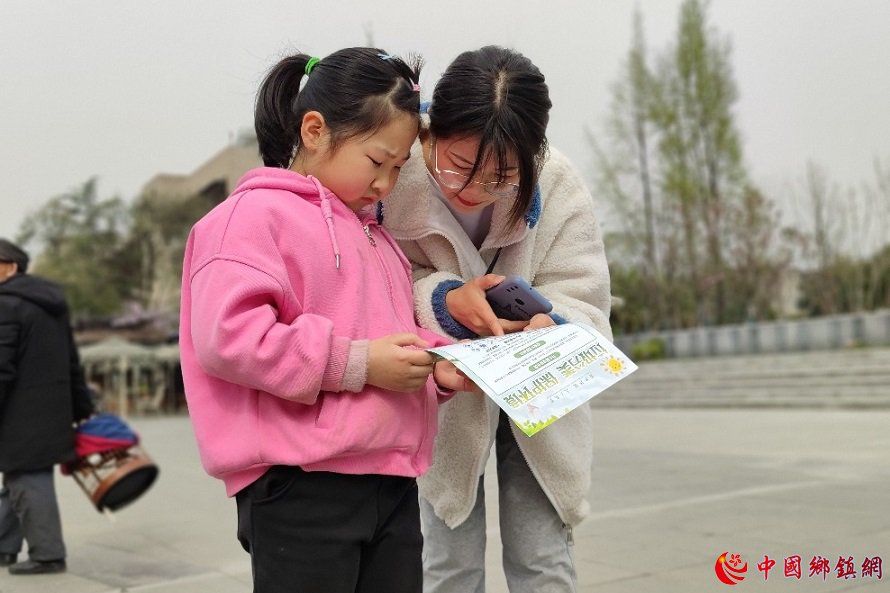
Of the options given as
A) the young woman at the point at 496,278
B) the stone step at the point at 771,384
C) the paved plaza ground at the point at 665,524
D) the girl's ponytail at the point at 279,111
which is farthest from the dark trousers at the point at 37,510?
the stone step at the point at 771,384

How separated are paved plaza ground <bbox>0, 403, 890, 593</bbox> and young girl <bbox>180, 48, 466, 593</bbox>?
115 centimetres

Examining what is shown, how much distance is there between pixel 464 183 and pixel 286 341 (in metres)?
0.53

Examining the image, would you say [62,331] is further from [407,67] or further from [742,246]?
[742,246]

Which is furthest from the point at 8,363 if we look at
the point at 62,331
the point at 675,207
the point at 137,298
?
the point at 137,298

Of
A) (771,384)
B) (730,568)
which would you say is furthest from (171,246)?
(730,568)

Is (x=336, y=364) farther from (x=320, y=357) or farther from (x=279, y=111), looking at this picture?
(x=279, y=111)

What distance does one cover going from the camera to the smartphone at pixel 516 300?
1.85 meters

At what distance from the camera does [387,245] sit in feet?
6.25

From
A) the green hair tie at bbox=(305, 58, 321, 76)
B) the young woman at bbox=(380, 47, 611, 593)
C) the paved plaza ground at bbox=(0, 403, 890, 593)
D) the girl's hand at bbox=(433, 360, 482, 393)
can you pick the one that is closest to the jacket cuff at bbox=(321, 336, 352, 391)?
the girl's hand at bbox=(433, 360, 482, 393)

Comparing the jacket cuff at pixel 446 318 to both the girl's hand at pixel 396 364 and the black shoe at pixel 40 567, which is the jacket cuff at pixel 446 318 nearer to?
the girl's hand at pixel 396 364

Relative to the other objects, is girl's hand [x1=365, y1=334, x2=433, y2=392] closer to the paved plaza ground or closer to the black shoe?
the paved plaza ground

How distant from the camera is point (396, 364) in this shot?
1594 mm

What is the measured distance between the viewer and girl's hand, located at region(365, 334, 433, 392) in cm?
159

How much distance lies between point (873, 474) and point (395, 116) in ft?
18.1
